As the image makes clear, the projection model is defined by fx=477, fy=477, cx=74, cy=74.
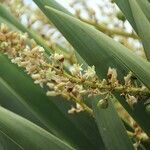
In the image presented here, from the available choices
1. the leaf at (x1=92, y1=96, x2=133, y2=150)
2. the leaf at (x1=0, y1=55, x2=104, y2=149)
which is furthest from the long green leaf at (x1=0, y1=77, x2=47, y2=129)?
the leaf at (x1=92, y1=96, x2=133, y2=150)

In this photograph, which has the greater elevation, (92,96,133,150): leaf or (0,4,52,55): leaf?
(0,4,52,55): leaf

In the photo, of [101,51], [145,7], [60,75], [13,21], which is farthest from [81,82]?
[13,21]

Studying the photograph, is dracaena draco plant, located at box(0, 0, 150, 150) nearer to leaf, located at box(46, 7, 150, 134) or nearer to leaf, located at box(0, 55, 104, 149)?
leaf, located at box(46, 7, 150, 134)

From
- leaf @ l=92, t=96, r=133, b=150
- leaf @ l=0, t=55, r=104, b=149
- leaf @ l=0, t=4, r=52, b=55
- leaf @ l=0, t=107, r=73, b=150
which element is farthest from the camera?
leaf @ l=0, t=4, r=52, b=55

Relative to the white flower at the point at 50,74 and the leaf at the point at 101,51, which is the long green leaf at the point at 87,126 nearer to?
the leaf at the point at 101,51

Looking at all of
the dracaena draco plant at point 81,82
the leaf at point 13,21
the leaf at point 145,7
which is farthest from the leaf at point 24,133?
the leaf at point 13,21
